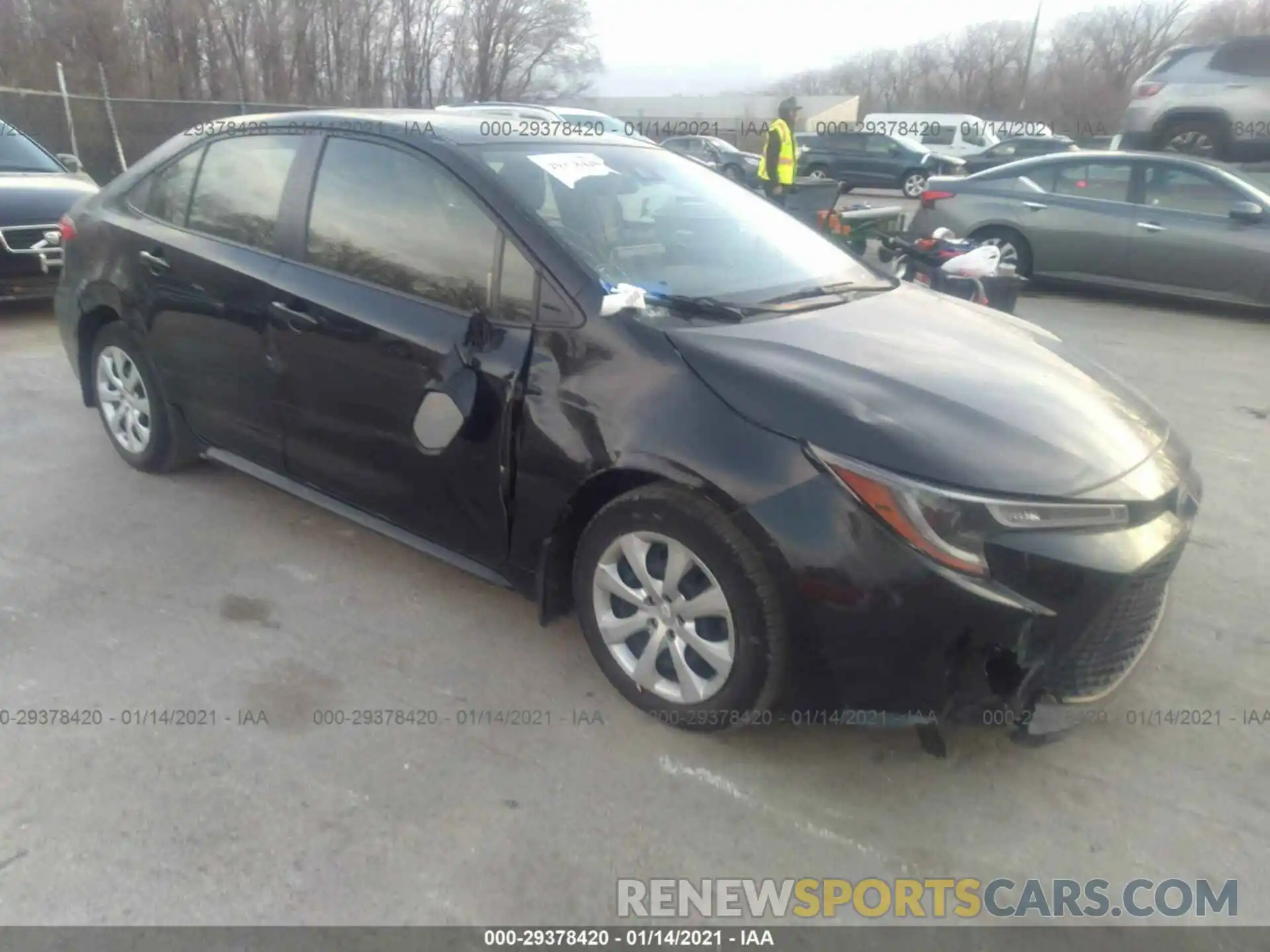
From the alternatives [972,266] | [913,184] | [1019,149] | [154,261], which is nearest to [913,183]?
[913,184]

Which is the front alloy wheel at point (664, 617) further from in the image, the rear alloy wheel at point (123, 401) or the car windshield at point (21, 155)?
the car windshield at point (21, 155)

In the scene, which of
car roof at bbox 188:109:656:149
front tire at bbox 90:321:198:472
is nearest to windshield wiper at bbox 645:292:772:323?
car roof at bbox 188:109:656:149

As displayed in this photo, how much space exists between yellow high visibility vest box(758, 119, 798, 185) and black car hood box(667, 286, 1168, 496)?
7.71m

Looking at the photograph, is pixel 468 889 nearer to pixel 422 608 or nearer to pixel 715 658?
pixel 715 658

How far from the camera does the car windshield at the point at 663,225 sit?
3.08 m

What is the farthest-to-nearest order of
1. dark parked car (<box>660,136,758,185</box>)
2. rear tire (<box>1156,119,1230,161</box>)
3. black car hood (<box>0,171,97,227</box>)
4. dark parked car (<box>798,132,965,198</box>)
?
dark parked car (<box>798,132,965,198</box>), dark parked car (<box>660,136,758,185</box>), rear tire (<box>1156,119,1230,161</box>), black car hood (<box>0,171,97,227</box>)

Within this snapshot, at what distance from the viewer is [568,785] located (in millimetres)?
2596

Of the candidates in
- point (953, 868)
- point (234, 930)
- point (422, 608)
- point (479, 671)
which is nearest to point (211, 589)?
point (422, 608)

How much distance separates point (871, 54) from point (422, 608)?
277ft

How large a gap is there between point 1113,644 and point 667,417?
133 centimetres

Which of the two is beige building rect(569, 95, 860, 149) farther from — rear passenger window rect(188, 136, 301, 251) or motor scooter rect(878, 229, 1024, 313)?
rear passenger window rect(188, 136, 301, 251)

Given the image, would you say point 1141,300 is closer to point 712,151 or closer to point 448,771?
point 448,771

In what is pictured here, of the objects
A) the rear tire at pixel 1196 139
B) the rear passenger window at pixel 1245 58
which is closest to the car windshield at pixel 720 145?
the rear tire at pixel 1196 139

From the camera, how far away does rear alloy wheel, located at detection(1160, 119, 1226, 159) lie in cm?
1234
